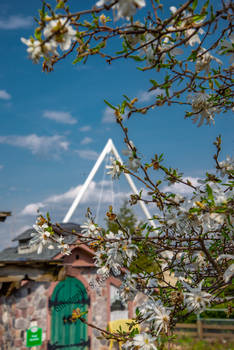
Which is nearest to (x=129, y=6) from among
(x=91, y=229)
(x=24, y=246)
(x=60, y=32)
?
(x=60, y=32)

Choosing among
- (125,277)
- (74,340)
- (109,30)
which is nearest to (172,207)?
(125,277)

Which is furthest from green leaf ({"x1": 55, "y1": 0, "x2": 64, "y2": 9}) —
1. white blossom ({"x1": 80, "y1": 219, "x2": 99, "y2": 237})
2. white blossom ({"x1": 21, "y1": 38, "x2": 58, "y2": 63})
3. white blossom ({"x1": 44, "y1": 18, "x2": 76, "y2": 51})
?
white blossom ({"x1": 80, "y1": 219, "x2": 99, "y2": 237})

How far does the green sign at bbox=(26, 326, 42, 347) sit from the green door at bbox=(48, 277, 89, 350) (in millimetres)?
664

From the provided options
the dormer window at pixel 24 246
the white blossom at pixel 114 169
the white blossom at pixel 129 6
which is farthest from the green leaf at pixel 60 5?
the dormer window at pixel 24 246

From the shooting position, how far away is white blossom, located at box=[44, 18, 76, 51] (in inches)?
60.9

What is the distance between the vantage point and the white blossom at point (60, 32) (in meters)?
1.55

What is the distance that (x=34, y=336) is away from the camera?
8.72 m

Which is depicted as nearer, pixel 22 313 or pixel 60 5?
pixel 60 5

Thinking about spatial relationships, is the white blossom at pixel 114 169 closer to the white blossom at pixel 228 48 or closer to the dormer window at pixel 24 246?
the white blossom at pixel 228 48

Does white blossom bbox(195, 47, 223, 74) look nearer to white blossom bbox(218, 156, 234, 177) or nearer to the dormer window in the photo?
white blossom bbox(218, 156, 234, 177)

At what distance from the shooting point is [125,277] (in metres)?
2.50

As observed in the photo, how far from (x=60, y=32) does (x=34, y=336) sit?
8790 mm

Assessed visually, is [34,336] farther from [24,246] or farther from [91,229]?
[91,229]

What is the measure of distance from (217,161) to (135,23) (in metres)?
1.09
